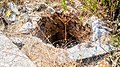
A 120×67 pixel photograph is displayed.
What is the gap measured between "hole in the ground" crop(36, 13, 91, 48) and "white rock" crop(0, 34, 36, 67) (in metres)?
0.44

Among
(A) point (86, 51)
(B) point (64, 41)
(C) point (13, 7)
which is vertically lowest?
(B) point (64, 41)

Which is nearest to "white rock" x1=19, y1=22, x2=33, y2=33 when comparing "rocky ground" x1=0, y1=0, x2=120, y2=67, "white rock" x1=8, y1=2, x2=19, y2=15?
"rocky ground" x1=0, y1=0, x2=120, y2=67

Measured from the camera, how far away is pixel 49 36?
3199mm

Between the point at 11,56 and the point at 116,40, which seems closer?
the point at 11,56

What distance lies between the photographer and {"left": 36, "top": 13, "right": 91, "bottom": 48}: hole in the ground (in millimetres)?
3342

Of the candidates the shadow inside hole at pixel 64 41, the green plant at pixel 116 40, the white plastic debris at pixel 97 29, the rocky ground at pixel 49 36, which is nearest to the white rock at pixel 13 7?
the rocky ground at pixel 49 36

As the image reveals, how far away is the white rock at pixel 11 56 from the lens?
8.84 feet

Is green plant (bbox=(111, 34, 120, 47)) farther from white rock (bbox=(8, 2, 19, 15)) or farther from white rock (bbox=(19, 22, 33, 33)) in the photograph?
white rock (bbox=(8, 2, 19, 15))

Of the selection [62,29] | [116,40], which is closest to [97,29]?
[116,40]

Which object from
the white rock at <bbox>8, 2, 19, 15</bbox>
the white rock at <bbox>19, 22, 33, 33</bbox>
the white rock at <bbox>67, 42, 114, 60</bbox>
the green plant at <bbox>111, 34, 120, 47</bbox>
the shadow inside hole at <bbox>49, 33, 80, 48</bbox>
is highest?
the white rock at <bbox>8, 2, 19, 15</bbox>

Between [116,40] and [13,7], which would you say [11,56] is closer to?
[13,7]

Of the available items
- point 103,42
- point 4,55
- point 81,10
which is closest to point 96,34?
point 103,42

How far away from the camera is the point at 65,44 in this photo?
126 inches

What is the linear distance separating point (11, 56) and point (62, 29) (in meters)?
0.99
